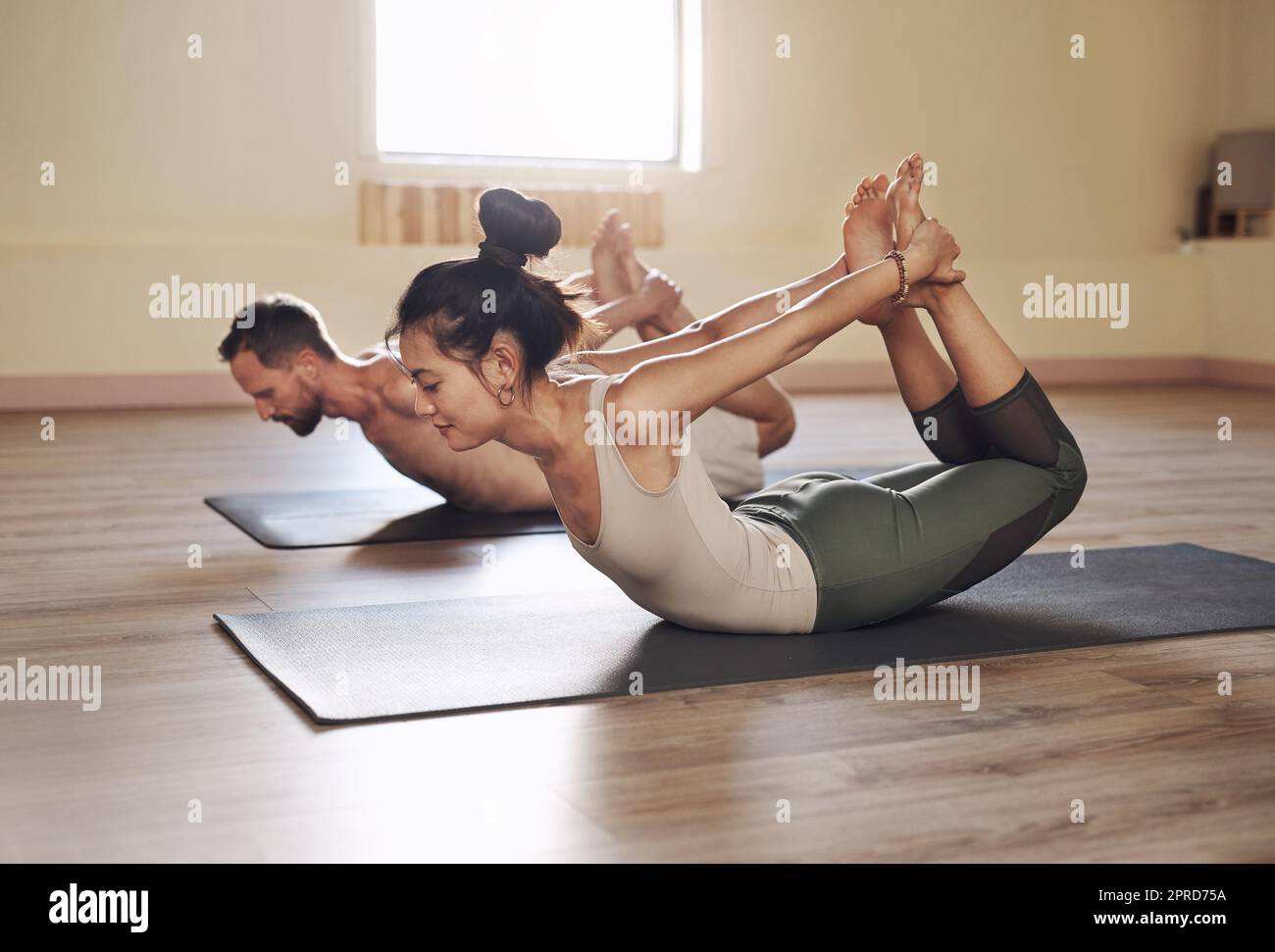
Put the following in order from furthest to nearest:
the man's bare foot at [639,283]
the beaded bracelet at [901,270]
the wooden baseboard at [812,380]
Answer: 1. the wooden baseboard at [812,380]
2. the man's bare foot at [639,283]
3. the beaded bracelet at [901,270]

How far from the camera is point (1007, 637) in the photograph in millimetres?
2070

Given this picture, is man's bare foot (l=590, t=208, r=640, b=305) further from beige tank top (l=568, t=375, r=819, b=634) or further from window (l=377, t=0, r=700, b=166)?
window (l=377, t=0, r=700, b=166)

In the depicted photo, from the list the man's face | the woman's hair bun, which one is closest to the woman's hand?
the woman's hair bun

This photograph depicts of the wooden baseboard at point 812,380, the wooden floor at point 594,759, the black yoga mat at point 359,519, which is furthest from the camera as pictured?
the wooden baseboard at point 812,380

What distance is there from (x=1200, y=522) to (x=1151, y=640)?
1.13 meters

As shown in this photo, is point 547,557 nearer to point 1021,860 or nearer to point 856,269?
point 856,269

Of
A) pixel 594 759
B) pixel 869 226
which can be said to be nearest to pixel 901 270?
pixel 869 226

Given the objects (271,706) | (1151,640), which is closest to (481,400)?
(271,706)

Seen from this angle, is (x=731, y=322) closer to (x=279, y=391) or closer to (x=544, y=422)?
(x=544, y=422)

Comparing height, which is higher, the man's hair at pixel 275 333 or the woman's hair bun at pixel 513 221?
the woman's hair bun at pixel 513 221

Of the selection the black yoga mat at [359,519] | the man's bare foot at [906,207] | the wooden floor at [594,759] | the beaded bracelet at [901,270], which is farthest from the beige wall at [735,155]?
the beaded bracelet at [901,270]

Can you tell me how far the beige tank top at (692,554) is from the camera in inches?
72.4

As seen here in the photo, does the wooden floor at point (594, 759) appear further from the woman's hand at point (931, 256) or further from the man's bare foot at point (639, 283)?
the man's bare foot at point (639, 283)
